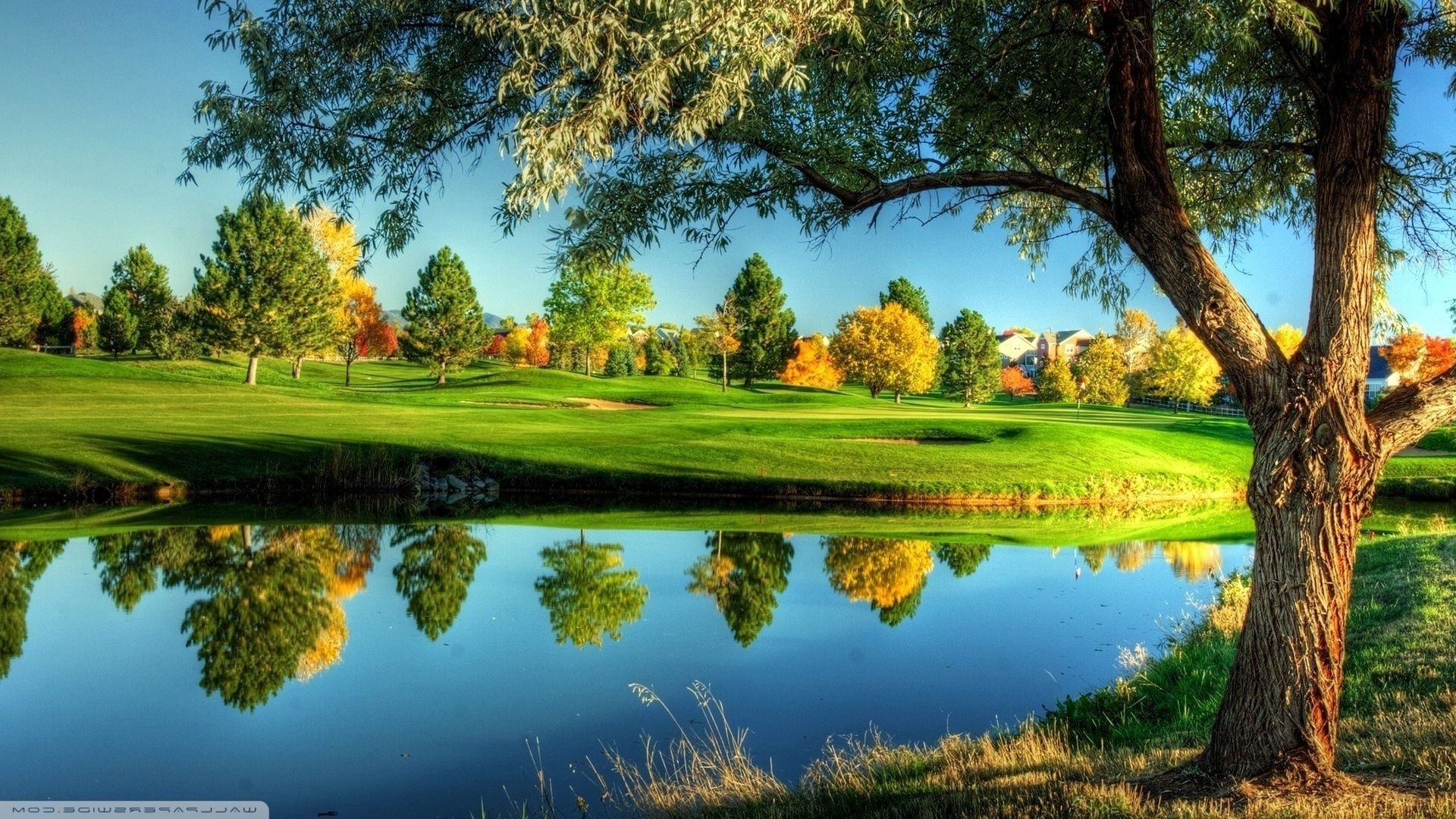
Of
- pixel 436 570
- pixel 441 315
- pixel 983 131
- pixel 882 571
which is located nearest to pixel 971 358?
pixel 441 315

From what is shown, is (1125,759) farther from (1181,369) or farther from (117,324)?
(117,324)

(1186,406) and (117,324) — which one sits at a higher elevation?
(117,324)

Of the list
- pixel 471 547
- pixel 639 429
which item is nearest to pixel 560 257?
pixel 471 547

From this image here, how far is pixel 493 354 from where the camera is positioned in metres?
107

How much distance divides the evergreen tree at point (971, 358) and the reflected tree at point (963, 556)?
53660 millimetres

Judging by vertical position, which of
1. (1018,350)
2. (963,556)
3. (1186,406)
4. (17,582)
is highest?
(1018,350)

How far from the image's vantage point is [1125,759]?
6.81 m

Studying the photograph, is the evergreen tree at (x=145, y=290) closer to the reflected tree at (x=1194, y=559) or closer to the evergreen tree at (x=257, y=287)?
the evergreen tree at (x=257, y=287)

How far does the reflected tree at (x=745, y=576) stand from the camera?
1407 cm

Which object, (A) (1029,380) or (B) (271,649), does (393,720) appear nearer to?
(B) (271,649)

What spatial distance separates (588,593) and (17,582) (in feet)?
28.0

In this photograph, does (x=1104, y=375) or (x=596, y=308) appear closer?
(x=596, y=308)

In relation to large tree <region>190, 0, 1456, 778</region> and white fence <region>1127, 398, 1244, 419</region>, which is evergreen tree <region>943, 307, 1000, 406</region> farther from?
large tree <region>190, 0, 1456, 778</region>

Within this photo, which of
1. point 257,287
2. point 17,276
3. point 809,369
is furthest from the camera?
point 809,369
